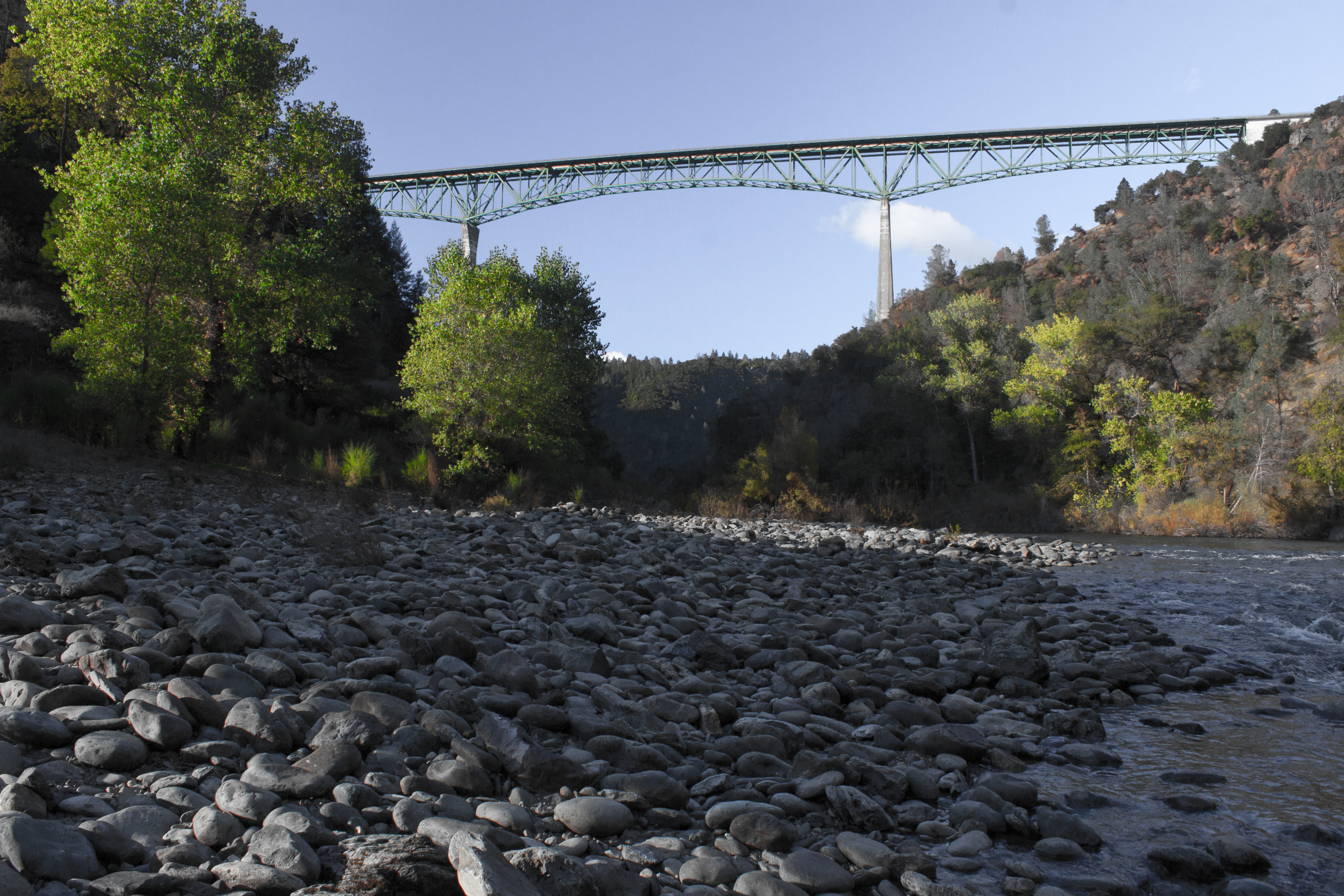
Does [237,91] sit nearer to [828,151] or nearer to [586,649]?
[586,649]

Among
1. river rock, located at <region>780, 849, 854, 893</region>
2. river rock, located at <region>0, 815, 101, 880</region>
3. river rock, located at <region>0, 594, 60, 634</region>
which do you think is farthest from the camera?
river rock, located at <region>0, 594, 60, 634</region>

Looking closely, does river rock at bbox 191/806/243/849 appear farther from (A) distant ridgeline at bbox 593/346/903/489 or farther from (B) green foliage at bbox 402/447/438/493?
(A) distant ridgeline at bbox 593/346/903/489

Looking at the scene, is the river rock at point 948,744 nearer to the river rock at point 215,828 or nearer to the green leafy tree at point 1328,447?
the river rock at point 215,828

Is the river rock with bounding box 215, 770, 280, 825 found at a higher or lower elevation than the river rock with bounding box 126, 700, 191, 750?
lower

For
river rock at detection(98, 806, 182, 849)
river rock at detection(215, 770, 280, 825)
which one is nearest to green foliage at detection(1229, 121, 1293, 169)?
river rock at detection(215, 770, 280, 825)

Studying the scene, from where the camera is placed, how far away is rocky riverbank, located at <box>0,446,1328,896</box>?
2107 millimetres

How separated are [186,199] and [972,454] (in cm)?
3278

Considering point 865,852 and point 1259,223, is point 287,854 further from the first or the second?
point 1259,223

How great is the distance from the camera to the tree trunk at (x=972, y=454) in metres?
35.7

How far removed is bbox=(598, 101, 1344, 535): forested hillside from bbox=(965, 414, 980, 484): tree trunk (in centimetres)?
15

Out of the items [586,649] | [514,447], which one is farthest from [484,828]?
[514,447]

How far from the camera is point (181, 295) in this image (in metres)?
12.9

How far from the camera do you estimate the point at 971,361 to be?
37.4 metres

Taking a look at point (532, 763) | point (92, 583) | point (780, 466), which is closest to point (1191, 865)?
point (532, 763)
